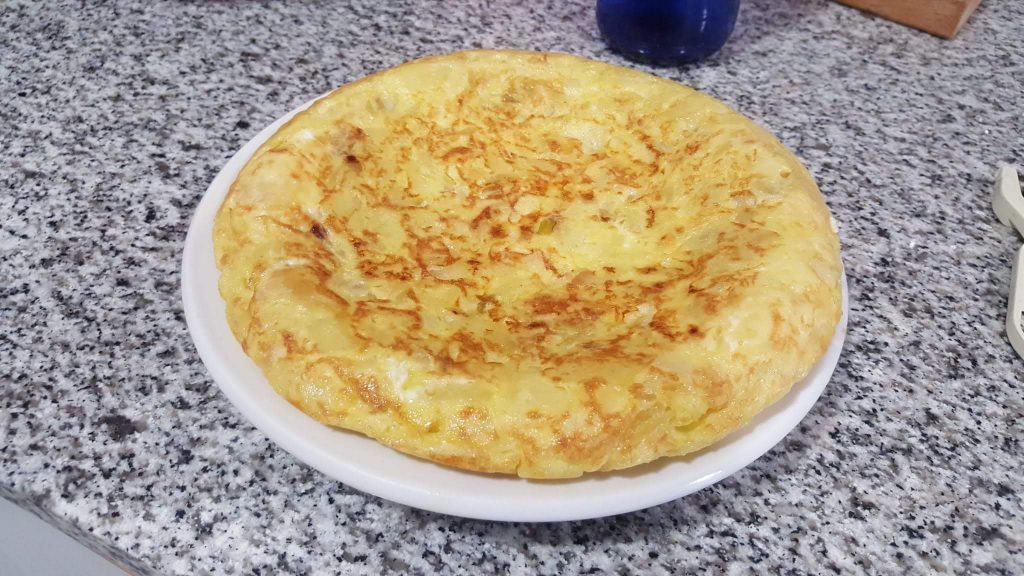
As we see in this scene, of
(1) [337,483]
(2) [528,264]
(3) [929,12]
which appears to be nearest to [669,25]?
(3) [929,12]

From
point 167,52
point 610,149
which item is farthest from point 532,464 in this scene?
point 167,52

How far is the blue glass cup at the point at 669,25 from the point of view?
5.36 feet

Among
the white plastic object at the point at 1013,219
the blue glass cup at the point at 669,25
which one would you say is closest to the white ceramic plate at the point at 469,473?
the white plastic object at the point at 1013,219

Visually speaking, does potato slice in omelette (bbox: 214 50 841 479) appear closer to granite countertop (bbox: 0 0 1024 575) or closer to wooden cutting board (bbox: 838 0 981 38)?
granite countertop (bbox: 0 0 1024 575)

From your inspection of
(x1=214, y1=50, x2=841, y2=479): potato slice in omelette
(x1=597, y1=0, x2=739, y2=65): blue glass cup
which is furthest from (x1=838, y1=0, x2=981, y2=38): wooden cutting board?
(x1=214, y1=50, x2=841, y2=479): potato slice in omelette

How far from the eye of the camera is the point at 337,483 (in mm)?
953

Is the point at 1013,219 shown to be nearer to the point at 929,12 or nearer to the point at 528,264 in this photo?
the point at 929,12

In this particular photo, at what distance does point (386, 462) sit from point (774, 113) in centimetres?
120

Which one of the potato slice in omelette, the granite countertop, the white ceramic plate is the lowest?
the granite countertop

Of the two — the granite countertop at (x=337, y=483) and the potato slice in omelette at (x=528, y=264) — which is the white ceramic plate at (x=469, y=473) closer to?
the potato slice in omelette at (x=528, y=264)

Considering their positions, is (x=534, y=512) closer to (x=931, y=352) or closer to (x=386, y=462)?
(x=386, y=462)

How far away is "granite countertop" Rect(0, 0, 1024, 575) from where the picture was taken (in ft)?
2.98

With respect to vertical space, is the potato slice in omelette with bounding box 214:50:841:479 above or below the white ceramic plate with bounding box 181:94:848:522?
above

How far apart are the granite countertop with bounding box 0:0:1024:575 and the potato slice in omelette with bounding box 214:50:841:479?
178 millimetres
